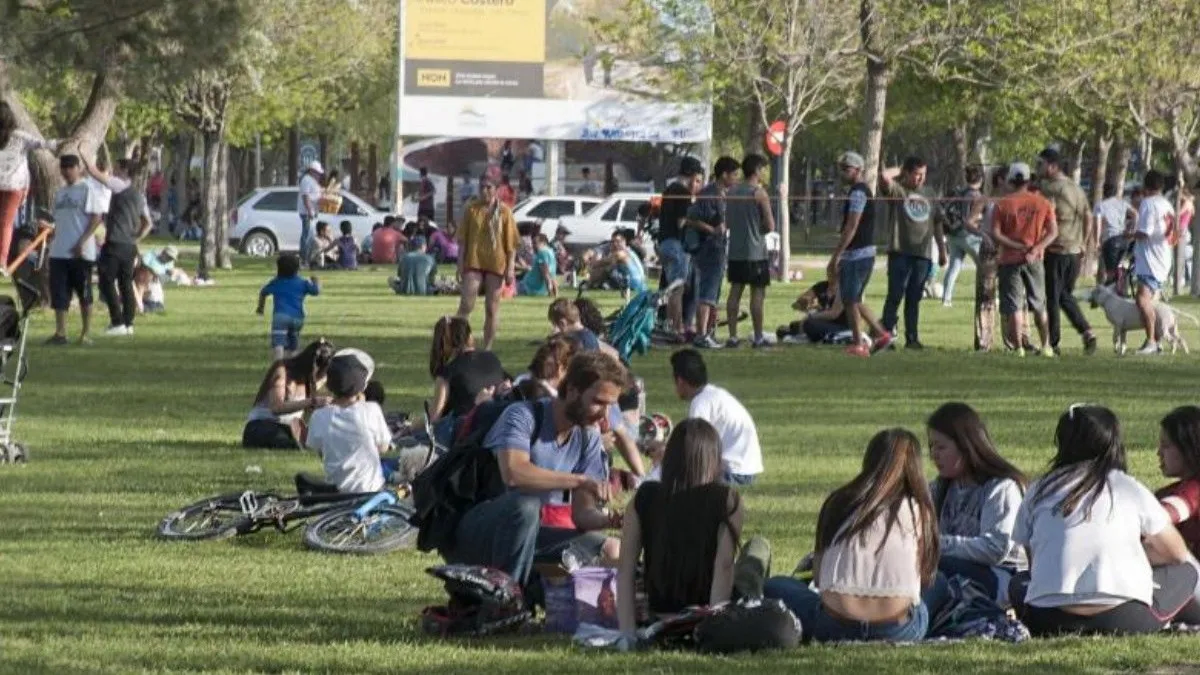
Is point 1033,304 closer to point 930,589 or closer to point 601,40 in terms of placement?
point 930,589

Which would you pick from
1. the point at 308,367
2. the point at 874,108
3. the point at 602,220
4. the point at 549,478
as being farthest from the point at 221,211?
the point at 549,478

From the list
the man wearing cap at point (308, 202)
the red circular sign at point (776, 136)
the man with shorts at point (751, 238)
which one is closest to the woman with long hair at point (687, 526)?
the man with shorts at point (751, 238)

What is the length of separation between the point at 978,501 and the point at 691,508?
1.38 metres

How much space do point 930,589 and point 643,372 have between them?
13.0 metres

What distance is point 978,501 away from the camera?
1036 centimetres

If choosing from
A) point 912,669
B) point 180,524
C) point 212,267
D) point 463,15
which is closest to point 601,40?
point 463,15

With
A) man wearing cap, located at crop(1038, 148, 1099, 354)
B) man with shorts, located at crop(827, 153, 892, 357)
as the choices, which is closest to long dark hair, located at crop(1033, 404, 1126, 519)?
man with shorts, located at crop(827, 153, 892, 357)

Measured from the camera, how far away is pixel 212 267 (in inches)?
1923

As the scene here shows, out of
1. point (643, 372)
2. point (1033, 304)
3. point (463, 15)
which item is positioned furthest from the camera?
point (463, 15)

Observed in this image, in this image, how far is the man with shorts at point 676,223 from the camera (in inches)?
1016

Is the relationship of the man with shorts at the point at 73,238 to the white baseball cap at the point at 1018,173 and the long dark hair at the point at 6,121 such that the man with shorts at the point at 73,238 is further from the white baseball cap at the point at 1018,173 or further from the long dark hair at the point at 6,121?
the white baseball cap at the point at 1018,173

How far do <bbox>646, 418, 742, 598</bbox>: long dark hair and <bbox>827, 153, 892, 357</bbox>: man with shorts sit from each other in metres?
14.9

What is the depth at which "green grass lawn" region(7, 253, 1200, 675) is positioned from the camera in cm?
943

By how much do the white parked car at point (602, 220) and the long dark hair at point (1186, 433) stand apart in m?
44.3
